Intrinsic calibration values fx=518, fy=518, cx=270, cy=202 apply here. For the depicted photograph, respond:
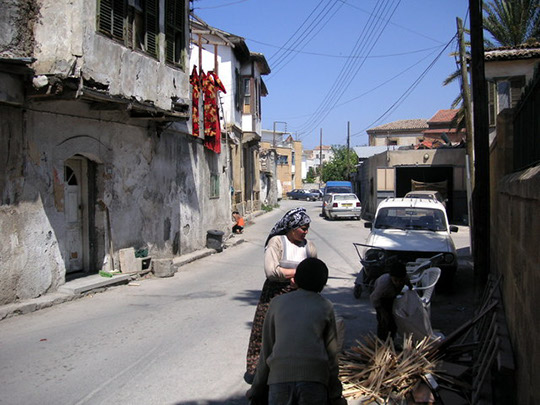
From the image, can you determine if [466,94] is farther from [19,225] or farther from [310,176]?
[310,176]

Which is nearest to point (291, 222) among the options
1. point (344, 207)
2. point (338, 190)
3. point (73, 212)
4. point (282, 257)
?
point (282, 257)

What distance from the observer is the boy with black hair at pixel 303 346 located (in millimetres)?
3100

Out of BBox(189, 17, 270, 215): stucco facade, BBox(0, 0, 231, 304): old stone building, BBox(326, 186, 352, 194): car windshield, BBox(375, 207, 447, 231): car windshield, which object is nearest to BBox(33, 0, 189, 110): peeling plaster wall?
BBox(0, 0, 231, 304): old stone building

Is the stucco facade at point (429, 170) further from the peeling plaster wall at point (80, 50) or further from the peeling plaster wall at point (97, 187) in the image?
the peeling plaster wall at point (80, 50)

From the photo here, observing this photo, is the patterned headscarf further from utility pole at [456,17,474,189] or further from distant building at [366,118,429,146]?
distant building at [366,118,429,146]

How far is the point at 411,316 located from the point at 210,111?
13.3m

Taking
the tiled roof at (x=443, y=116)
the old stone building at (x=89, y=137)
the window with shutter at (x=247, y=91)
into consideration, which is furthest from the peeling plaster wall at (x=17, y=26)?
the tiled roof at (x=443, y=116)

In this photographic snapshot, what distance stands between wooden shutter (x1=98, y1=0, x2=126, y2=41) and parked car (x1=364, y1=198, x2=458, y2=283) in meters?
6.89

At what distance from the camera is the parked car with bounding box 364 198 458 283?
9734 mm

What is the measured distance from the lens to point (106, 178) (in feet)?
37.2

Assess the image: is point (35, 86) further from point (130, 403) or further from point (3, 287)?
point (130, 403)

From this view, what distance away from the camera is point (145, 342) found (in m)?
6.91

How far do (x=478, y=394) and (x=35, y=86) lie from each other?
25.6 ft

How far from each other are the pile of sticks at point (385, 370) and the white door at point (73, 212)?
23.2ft
